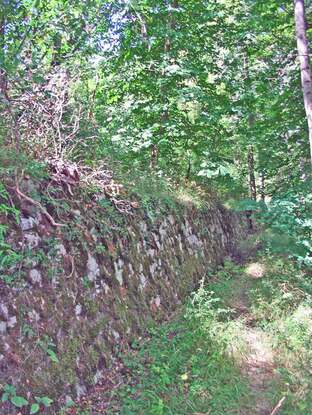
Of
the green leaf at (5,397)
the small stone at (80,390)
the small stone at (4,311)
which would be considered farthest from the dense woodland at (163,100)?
the green leaf at (5,397)

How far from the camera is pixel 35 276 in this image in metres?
3.34

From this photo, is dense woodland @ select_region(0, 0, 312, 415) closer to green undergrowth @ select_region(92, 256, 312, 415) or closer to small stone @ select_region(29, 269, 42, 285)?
green undergrowth @ select_region(92, 256, 312, 415)

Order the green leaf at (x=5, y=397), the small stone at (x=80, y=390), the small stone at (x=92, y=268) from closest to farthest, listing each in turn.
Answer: the green leaf at (x=5, y=397) < the small stone at (x=80, y=390) < the small stone at (x=92, y=268)

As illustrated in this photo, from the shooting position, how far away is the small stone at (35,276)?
3291 mm

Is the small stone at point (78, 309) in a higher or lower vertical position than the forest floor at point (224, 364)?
higher

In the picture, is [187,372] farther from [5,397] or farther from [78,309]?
[5,397]

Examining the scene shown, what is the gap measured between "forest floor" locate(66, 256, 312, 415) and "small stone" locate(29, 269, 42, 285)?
1.16 metres

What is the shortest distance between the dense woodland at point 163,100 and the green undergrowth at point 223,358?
0.78ft

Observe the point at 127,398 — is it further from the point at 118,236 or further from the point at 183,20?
the point at 183,20

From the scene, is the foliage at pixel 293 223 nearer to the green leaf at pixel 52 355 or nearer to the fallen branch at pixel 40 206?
the fallen branch at pixel 40 206

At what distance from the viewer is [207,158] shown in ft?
25.7

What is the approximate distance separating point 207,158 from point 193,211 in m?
1.19

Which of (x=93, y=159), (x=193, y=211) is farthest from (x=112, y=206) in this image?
(x=193, y=211)

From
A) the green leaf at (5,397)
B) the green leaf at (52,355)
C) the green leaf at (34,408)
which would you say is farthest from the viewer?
the green leaf at (52,355)
